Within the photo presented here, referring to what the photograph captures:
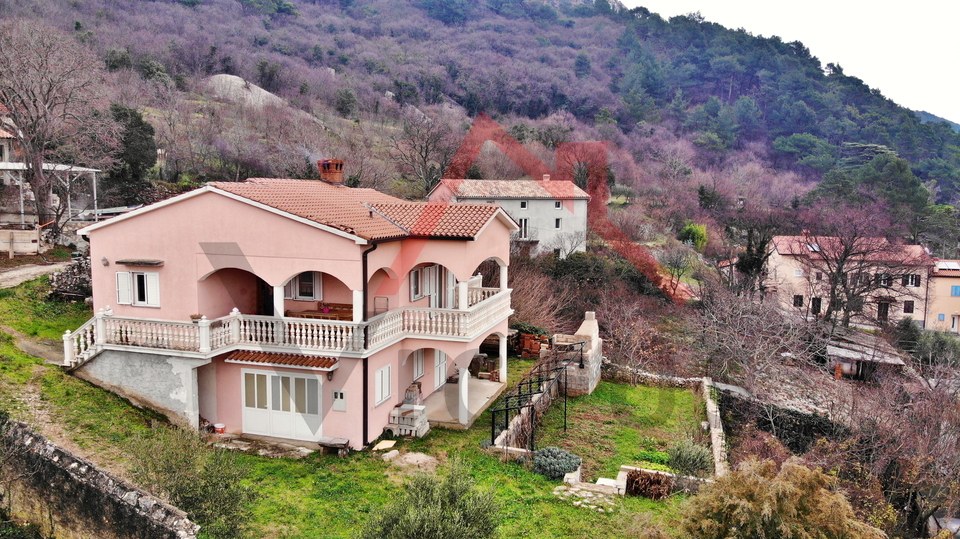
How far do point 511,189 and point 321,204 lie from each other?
3182 centimetres

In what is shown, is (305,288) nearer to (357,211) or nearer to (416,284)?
(357,211)

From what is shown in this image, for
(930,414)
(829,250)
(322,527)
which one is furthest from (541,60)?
(322,527)

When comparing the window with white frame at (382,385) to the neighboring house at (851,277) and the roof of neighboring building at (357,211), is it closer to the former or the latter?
the roof of neighboring building at (357,211)

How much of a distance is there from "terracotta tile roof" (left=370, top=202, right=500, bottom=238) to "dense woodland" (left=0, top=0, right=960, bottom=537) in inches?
394

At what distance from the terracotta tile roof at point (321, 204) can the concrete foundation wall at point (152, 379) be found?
4270 millimetres

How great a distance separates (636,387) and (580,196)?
25778 mm

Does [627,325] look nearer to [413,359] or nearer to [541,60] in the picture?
[413,359]

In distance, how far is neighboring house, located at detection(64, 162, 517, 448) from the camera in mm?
14953

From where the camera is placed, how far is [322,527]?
1156 cm

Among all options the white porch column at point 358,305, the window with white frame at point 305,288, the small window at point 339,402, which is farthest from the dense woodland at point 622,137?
the window with white frame at point 305,288

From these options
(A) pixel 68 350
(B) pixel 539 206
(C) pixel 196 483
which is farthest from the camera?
(B) pixel 539 206

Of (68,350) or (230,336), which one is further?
(230,336)

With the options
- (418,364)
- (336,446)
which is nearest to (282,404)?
(336,446)

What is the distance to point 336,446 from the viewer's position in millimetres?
14969
